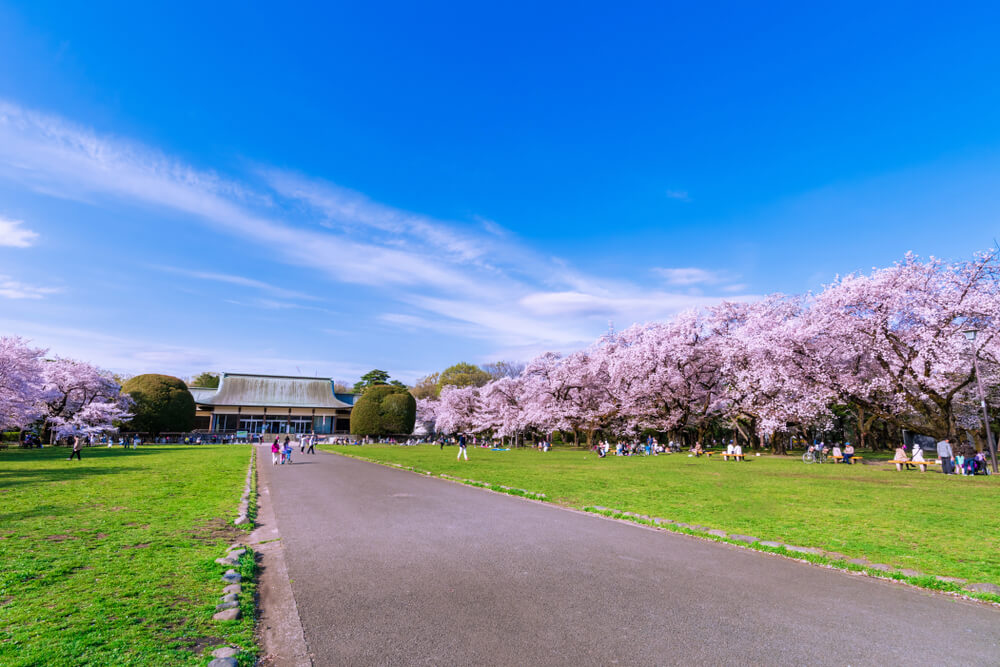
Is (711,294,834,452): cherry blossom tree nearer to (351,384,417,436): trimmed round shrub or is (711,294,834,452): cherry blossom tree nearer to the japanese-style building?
(351,384,417,436): trimmed round shrub

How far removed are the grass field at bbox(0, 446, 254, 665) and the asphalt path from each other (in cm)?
90

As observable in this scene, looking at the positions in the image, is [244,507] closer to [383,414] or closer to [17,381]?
[17,381]

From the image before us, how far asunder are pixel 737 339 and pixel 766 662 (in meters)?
32.9

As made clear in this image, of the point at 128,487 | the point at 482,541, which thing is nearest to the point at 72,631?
the point at 482,541

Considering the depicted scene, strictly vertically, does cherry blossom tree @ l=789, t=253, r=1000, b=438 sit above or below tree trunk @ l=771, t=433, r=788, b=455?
above

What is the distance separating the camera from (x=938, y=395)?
934 inches

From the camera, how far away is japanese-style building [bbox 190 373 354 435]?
68938 mm

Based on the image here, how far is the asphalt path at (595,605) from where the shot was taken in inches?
154

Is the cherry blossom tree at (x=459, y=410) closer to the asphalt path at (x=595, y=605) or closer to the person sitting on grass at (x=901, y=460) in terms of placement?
the person sitting on grass at (x=901, y=460)

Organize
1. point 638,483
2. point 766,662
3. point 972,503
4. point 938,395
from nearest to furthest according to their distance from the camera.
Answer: point 766,662 < point 972,503 < point 638,483 < point 938,395

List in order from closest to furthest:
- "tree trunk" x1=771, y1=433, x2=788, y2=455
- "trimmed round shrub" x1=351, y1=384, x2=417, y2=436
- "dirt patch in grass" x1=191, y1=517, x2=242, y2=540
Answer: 1. "dirt patch in grass" x1=191, y1=517, x2=242, y2=540
2. "tree trunk" x1=771, y1=433, x2=788, y2=455
3. "trimmed round shrub" x1=351, y1=384, x2=417, y2=436

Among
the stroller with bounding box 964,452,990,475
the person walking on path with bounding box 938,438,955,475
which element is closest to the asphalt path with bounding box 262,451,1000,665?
the person walking on path with bounding box 938,438,955,475

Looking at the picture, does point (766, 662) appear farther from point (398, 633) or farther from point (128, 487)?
point (128, 487)

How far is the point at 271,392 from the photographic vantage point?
72625 millimetres
